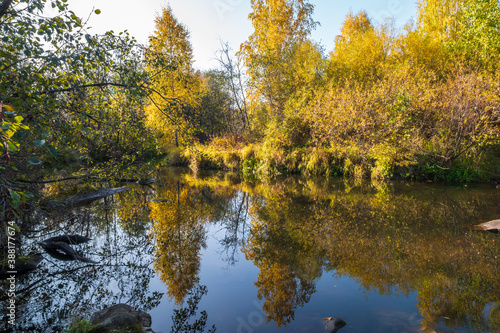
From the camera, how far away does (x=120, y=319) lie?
284cm

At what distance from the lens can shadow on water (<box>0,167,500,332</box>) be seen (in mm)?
3387

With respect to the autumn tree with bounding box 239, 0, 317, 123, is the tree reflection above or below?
below

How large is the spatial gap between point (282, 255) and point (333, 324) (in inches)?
78.4

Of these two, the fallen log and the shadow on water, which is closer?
the shadow on water

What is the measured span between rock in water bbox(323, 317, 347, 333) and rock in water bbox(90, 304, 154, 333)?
1.89 meters

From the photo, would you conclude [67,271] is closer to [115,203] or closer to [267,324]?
[267,324]

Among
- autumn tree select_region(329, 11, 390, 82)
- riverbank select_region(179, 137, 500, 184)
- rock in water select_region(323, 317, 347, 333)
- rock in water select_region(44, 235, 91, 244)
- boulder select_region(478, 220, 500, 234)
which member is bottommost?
rock in water select_region(323, 317, 347, 333)

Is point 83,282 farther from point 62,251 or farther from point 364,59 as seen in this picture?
point 364,59

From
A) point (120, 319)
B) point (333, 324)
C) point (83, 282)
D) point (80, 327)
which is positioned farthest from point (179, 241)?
point (333, 324)

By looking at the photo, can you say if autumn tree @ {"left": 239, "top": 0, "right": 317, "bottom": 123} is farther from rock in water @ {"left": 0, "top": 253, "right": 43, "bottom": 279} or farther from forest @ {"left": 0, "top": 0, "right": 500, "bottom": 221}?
rock in water @ {"left": 0, "top": 253, "right": 43, "bottom": 279}

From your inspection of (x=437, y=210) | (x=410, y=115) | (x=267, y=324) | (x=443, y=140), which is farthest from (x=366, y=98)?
(x=267, y=324)

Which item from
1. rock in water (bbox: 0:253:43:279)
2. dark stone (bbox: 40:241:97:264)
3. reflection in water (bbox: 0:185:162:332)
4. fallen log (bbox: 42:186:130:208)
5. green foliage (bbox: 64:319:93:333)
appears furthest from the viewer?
fallen log (bbox: 42:186:130:208)

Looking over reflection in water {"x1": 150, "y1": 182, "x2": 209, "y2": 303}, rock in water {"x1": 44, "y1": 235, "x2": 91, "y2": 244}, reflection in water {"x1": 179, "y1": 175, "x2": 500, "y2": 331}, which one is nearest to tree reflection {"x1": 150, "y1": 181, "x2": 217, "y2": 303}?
reflection in water {"x1": 150, "y1": 182, "x2": 209, "y2": 303}

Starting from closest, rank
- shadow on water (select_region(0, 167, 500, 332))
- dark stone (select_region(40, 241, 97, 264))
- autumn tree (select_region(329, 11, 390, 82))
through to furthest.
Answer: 1. shadow on water (select_region(0, 167, 500, 332))
2. dark stone (select_region(40, 241, 97, 264))
3. autumn tree (select_region(329, 11, 390, 82))
